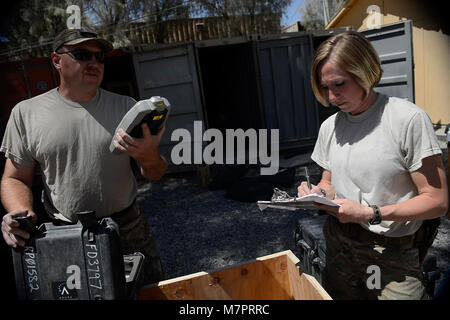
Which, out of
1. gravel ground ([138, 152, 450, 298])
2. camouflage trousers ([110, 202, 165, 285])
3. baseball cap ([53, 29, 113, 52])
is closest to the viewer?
baseball cap ([53, 29, 113, 52])

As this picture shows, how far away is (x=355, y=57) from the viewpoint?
143 cm

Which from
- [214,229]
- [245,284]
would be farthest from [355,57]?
[214,229]

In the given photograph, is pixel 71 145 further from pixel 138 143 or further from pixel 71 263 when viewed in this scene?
pixel 71 263

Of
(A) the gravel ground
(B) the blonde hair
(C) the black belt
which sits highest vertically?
(B) the blonde hair

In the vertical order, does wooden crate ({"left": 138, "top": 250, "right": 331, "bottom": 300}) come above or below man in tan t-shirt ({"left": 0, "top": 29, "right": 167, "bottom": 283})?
below

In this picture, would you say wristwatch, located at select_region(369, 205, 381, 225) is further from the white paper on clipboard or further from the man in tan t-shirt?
the man in tan t-shirt

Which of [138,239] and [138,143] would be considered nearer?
[138,143]

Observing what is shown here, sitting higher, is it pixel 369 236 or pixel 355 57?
pixel 355 57

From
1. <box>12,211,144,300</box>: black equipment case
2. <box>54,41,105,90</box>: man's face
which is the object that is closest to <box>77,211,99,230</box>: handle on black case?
<box>12,211,144,300</box>: black equipment case

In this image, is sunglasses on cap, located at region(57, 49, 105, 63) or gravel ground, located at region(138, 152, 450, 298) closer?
sunglasses on cap, located at region(57, 49, 105, 63)

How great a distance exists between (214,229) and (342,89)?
366 centimetres

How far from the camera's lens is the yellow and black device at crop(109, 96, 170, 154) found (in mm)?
1412

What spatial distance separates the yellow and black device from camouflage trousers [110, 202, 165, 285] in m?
0.71

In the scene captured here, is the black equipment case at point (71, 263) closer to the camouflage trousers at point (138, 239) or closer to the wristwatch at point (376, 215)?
the camouflage trousers at point (138, 239)
